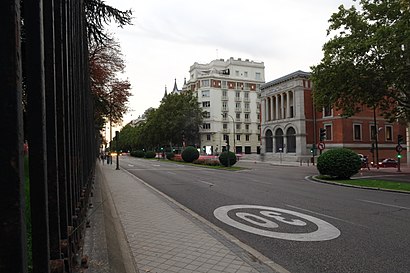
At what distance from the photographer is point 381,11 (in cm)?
2406

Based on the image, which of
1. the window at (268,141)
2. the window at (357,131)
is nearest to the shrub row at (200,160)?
the window at (268,141)

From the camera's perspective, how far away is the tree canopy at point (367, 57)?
2167 centimetres

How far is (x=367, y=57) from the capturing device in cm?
2338

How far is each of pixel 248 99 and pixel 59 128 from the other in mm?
98733

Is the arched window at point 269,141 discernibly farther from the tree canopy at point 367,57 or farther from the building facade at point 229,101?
the tree canopy at point 367,57

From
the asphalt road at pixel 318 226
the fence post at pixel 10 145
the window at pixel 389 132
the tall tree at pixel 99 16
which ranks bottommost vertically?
the asphalt road at pixel 318 226

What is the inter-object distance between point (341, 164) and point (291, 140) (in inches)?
1757

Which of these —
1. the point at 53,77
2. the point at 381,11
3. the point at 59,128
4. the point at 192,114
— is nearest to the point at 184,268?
the point at 59,128

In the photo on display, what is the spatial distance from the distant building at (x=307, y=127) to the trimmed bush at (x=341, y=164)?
31436 mm

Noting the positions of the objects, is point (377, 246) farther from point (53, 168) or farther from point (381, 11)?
point (381, 11)

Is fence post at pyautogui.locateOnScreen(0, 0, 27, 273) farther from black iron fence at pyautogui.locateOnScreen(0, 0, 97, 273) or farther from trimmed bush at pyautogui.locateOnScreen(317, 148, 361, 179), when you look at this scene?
trimmed bush at pyautogui.locateOnScreen(317, 148, 361, 179)

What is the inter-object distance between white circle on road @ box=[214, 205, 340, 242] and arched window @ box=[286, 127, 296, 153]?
179 ft

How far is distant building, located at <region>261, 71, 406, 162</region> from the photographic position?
187 ft

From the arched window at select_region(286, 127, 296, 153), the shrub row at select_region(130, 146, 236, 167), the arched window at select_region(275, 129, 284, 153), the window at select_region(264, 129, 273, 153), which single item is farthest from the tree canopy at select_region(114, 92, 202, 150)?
the arched window at select_region(286, 127, 296, 153)
